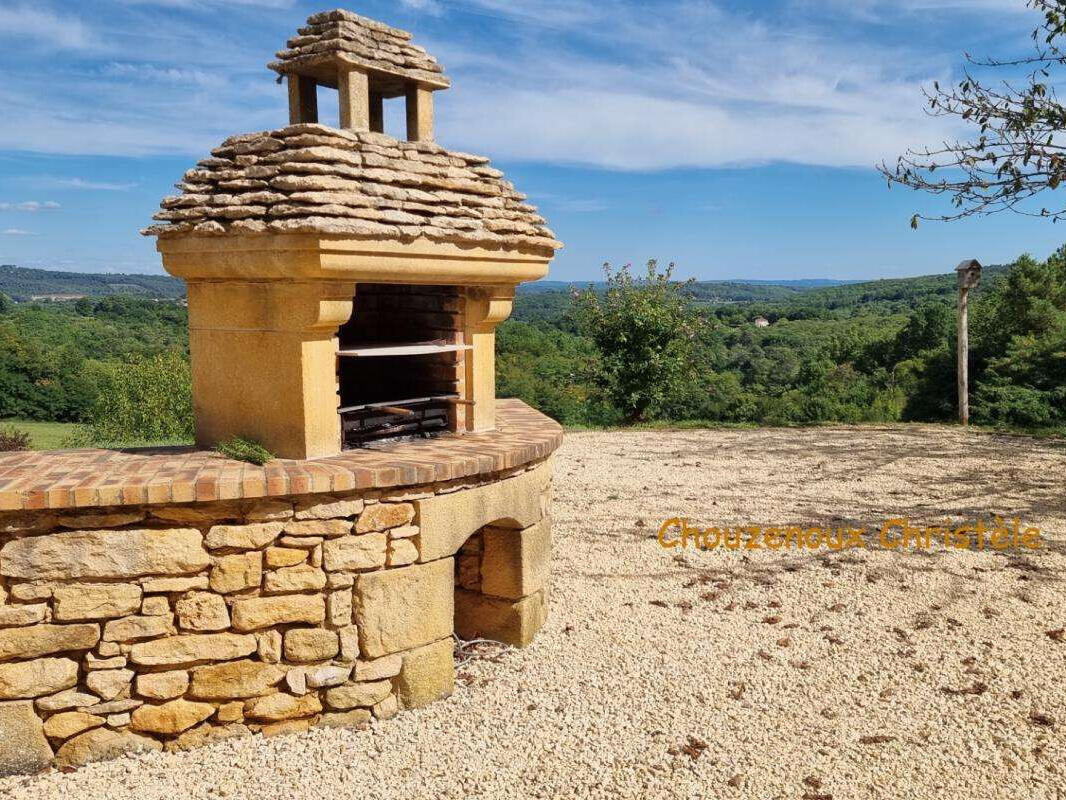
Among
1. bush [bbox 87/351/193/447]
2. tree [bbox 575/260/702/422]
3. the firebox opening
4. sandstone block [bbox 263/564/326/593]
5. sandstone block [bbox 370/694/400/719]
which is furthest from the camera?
bush [bbox 87/351/193/447]

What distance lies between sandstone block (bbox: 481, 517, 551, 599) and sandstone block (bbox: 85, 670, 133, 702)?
2.49 m

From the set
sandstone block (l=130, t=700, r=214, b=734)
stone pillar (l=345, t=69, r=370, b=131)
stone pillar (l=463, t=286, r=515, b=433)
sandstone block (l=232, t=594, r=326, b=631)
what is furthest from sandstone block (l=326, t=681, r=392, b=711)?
stone pillar (l=345, t=69, r=370, b=131)

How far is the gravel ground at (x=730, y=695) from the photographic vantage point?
4379 mm

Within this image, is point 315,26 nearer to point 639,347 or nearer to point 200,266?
point 200,266

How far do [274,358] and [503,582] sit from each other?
2.34 metres

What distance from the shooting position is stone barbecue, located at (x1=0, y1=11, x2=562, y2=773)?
437cm

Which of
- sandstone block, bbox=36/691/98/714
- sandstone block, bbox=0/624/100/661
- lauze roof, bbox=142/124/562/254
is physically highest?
lauze roof, bbox=142/124/562/254

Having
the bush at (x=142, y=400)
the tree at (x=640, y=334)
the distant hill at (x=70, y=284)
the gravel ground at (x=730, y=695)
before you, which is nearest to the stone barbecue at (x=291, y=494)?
the gravel ground at (x=730, y=695)

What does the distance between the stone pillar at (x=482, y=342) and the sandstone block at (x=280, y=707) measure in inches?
90.6

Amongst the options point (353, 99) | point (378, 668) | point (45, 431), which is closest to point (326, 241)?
point (353, 99)

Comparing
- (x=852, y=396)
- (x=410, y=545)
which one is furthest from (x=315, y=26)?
(x=852, y=396)

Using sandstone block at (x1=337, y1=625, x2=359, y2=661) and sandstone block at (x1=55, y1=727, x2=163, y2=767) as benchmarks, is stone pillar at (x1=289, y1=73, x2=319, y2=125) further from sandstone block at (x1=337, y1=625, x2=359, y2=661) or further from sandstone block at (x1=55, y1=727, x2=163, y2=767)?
sandstone block at (x1=55, y1=727, x2=163, y2=767)

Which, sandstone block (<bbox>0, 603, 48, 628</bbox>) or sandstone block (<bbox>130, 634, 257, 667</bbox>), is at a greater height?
sandstone block (<bbox>0, 603, 48, 628</bbox>)

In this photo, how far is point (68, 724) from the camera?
445cm
